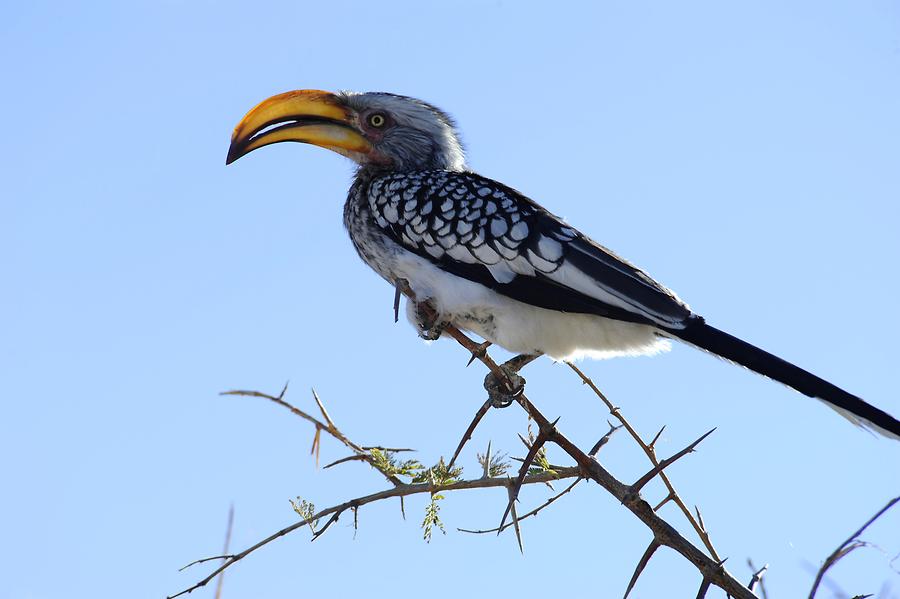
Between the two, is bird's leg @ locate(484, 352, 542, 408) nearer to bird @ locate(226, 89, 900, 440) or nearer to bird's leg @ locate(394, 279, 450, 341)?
bird @ locate(226, 89, 900, 440)

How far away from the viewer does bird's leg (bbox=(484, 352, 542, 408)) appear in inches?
145

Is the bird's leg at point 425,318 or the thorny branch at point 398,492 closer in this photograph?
the thorny branch at point 398,492

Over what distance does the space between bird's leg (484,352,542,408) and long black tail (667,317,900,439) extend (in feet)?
2.03

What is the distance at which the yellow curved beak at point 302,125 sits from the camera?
16.0 feet

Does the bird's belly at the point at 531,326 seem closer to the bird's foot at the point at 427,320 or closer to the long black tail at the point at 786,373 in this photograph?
the bird's foot at the point at 427,320

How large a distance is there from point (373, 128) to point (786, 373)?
2.76 m

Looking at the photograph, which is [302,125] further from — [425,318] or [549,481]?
[549,481]

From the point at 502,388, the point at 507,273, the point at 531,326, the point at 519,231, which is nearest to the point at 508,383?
the point at 502,388

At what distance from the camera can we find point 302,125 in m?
5.05

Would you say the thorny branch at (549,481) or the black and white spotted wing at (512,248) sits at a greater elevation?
the black and white spotted wing at (512,248)

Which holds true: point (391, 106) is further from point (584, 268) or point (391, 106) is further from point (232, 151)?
point (584, 268)

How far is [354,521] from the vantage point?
2.62 metres

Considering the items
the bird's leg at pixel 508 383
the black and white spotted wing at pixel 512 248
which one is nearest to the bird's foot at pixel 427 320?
the black and white spotted wing at pixel 512 248

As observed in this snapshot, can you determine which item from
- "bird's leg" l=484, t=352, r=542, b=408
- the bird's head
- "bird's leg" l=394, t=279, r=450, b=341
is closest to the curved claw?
"bird's leg" l=484, t=352, r=542, b=408
